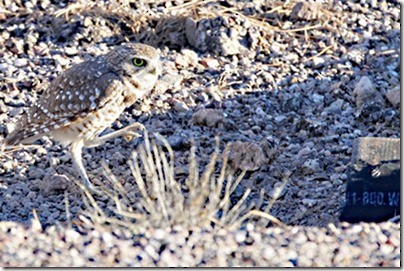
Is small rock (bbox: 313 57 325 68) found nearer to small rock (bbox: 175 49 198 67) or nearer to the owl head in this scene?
small rock (bbox: 175 49 198 67)

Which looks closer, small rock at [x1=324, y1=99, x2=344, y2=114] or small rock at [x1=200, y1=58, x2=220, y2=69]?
small rock at [x1=324, y1=99, x2=344, y2=114]

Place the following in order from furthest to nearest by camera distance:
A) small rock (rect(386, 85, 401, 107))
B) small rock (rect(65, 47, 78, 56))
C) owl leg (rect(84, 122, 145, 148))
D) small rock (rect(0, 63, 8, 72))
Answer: small rock (rect(65, 47, 78, 56)) < small rock (rect(0, 63, 8, 72)) < small rock (rect(386, 85, 401, 107)) < owl leg (rect(84, 122, 145, 148))

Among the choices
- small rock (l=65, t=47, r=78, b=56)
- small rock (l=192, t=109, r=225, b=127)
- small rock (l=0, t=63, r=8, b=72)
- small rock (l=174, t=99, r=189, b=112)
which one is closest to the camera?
small rock (l=192, t=109, r=225, b=127)

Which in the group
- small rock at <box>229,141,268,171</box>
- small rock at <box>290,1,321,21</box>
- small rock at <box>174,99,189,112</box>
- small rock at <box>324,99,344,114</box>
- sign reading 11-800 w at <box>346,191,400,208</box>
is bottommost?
small rock at <box>324,99,344,114</box>

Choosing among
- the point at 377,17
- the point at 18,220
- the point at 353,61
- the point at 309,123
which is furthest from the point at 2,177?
the point at 377,17

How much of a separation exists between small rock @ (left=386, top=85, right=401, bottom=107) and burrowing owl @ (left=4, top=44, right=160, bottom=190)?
2.36m

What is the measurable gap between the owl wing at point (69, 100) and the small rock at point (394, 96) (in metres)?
2.69

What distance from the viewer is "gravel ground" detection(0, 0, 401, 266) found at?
303 inches

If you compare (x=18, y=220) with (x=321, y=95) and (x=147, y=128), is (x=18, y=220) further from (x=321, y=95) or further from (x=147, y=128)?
(x=321, y=95)

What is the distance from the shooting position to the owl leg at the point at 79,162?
10031 mm

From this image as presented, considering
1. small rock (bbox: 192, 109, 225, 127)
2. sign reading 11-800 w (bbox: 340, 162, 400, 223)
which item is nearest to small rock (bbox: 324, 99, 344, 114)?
small rock (bbox: 192, 109, 225, 127)

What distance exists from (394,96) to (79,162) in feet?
10.1

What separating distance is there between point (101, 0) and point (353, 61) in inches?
110

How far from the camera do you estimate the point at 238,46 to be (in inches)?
476
